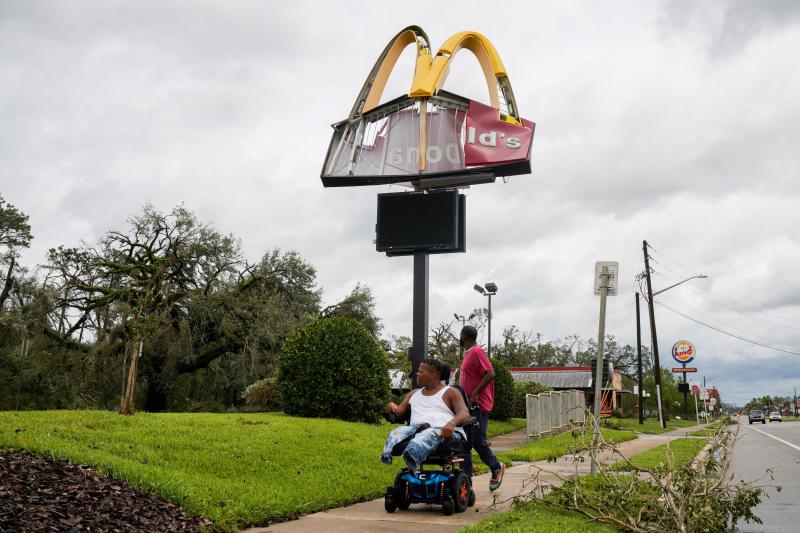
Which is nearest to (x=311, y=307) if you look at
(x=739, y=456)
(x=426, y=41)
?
(x=426, y=41)

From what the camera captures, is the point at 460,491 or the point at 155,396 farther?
the point at 155,396

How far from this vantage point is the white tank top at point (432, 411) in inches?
290

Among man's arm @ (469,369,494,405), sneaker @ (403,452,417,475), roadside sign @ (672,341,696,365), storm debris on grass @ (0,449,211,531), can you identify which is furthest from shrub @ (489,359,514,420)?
storm debris on grass @ (0,449,211,531)

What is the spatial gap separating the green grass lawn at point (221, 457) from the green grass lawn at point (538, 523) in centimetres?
201

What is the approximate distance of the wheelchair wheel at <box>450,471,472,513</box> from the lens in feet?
23.3

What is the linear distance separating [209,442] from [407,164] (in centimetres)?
1142

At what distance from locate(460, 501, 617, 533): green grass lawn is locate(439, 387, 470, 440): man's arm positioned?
968 mm

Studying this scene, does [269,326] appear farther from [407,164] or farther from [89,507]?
[89,507]

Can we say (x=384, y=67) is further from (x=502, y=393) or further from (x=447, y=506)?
(x=447, y=506)

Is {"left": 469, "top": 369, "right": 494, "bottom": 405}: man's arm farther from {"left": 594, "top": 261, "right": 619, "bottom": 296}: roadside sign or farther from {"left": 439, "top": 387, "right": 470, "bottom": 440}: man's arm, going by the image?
{"left": 594, "top": 261, "right": 619, "bottom": 296}: roadside sign

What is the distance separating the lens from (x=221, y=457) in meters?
8.45

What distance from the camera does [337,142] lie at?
65.8 feet

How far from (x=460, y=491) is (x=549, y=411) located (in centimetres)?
1477

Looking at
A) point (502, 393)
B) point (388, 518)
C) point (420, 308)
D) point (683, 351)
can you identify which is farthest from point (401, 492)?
point (683, 351)
